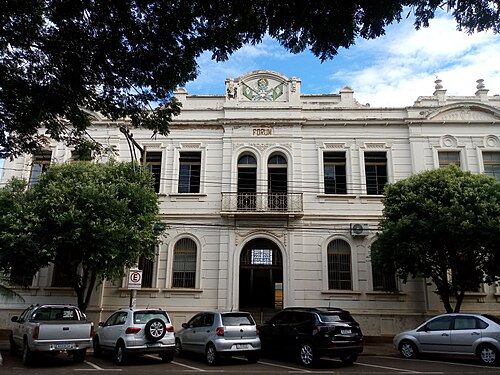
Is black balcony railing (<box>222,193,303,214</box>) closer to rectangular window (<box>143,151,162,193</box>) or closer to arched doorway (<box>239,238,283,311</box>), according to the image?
arched doorway (<box>239,238,283,311</box>)

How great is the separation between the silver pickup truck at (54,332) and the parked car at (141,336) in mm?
816

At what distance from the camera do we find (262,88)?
21625 mm

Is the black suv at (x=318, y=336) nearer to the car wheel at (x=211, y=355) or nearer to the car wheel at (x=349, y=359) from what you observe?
the car wheel at (x=349, y=359)

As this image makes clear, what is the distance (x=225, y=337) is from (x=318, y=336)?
2.66 metres

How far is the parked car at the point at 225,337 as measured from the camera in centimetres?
1179

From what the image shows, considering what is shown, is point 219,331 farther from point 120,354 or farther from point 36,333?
point 36,333

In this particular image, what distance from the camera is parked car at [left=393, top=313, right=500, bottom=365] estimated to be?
38.7 feet

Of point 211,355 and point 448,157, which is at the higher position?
point 448,157

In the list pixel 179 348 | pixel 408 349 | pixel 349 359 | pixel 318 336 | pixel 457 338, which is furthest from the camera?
pixel 179 348

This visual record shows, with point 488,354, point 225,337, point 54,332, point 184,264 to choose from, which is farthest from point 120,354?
point 488,354

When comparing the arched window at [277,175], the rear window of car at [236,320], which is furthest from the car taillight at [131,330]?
the arched window at [277,175]

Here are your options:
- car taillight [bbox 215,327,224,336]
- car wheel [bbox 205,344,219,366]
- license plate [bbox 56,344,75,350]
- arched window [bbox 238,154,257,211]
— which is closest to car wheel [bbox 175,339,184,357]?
car wheel [bbox 205,344,219,366]

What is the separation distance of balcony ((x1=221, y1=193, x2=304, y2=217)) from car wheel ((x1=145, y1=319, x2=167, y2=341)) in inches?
308

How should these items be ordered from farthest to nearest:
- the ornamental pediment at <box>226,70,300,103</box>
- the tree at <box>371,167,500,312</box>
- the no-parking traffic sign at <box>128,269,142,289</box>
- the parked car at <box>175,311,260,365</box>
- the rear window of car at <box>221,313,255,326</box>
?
1. the ornamental pediment at <box>226,70,300,103</box>
2. the tree at <box>371,167,500,312</box>
3. the no-parking traffic sign at <box>128,269,142,289</box>
4. the rear window of car at <box>221,313,255,326</box>
5. the parked car at <box>175,311,260,365</box>
